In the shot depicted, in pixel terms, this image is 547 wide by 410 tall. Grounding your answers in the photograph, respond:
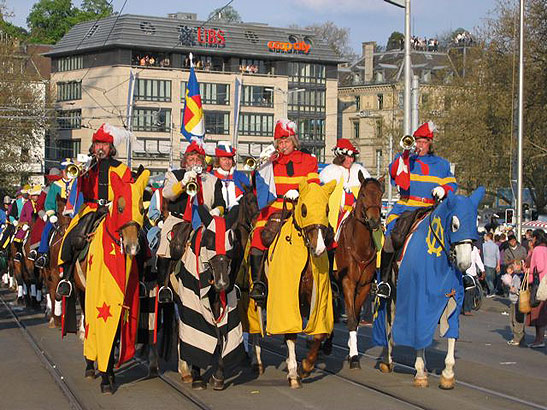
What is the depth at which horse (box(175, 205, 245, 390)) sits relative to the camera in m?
12.4

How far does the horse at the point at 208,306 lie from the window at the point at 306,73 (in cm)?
9696

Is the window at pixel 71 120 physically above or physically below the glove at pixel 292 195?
above

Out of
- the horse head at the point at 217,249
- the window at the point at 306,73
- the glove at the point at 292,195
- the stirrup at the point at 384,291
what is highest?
the window at the point at 306,73

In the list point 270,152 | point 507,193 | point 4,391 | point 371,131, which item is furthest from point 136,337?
point 371,131

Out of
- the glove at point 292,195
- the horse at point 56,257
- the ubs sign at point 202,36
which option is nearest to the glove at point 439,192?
the glove at point 292,195

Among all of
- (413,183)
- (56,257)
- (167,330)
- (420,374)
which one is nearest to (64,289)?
(167,330)

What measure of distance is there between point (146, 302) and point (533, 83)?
126 ft

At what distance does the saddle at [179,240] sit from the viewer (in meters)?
12.6

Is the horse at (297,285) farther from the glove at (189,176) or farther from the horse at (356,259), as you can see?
the horse at (356,259)

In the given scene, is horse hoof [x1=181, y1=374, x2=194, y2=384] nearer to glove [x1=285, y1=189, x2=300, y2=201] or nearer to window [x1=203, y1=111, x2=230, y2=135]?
glove [x1=285, y1=189, x2=300, y2=201]

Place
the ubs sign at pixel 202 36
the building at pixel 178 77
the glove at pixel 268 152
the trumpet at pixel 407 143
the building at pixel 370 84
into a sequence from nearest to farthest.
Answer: the trumpet at pixel 407 143, the glove at pixel 268 152, the building at pixel 178 77, the ubs sign at pixel 202 36, the building at pixel 370 84

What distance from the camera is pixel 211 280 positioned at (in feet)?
40.8

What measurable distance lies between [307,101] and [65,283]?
97.8 metres

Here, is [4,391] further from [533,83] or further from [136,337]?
[533,83]
